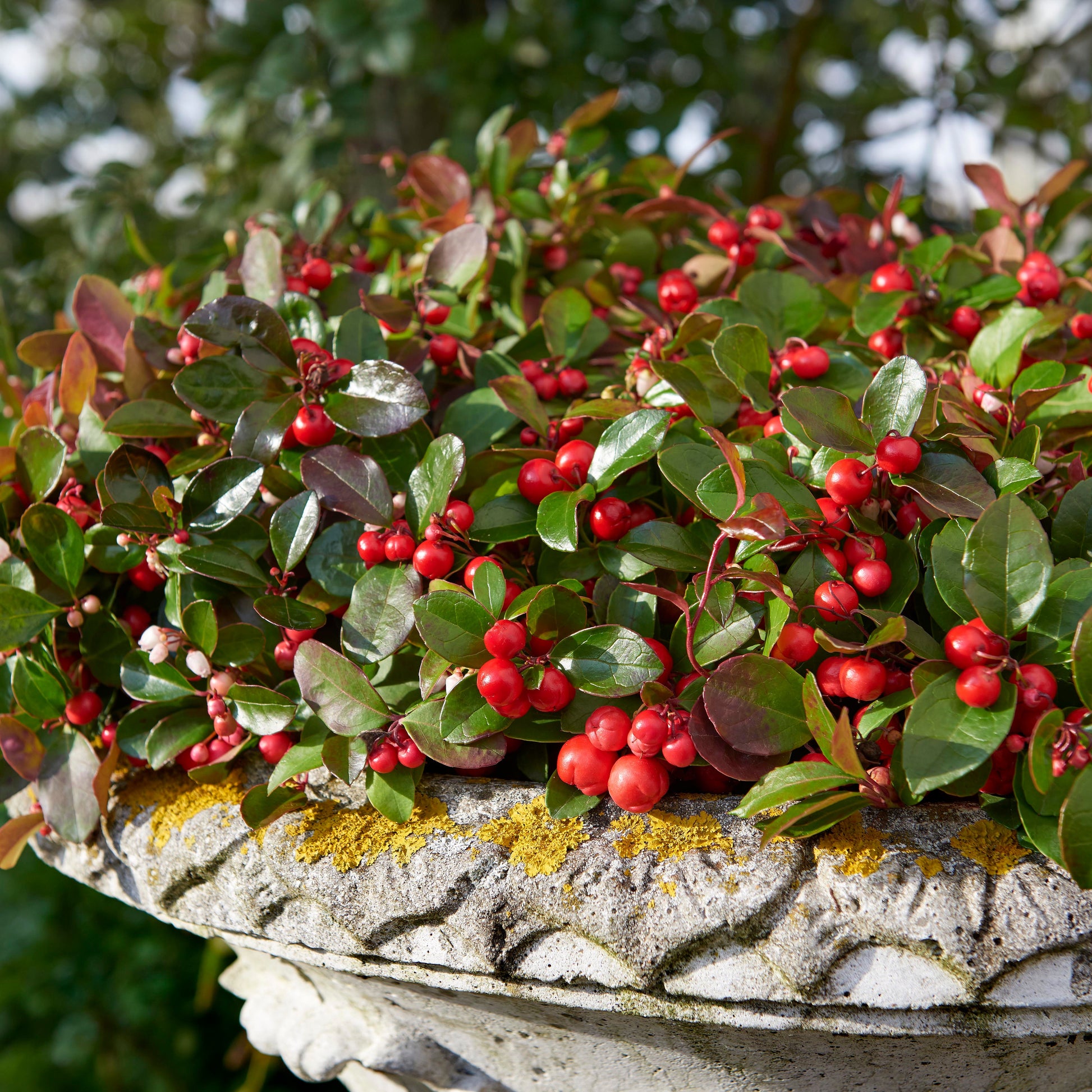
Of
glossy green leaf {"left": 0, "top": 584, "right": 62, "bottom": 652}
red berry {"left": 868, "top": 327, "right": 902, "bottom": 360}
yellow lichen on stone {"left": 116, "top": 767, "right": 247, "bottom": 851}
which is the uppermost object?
red berry {"left": 868, "top": 327, "right": 902, "bottom": 360}

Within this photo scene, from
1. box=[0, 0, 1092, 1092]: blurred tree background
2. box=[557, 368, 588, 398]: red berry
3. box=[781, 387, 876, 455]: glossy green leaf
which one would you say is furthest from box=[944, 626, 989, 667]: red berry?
box=[0, 0, 1092, 1092]: blurred tree background

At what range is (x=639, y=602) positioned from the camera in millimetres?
528

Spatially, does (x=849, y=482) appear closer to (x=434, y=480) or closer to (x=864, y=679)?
(x=864, y=679)

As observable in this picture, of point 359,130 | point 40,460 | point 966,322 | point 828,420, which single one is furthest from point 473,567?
point 359,130

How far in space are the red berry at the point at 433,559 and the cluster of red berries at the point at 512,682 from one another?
0.17 feet

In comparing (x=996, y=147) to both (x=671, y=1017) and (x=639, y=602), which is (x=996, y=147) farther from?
(x=671, y=1017)

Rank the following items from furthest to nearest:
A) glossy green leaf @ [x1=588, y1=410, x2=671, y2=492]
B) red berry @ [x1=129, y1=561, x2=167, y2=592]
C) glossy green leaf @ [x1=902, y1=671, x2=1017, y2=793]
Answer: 1. red berry @ [x1=129, y1=561, x2=167, y2=592]
2. glossy green leaf @ [x1=588, y1=410, x2=671, y2=492]
3. glossy green leaf @ [x1=902, y1=671, x2=1017, y2=793]

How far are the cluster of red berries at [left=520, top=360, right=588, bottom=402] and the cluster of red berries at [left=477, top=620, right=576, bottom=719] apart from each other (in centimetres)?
22

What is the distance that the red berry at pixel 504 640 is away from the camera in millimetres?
474

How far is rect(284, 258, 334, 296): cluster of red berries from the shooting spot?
28.4 inches

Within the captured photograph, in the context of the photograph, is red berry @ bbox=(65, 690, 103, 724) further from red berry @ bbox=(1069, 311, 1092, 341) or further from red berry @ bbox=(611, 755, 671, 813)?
red berry @ bbox=(1069, 311, 1092, 341)

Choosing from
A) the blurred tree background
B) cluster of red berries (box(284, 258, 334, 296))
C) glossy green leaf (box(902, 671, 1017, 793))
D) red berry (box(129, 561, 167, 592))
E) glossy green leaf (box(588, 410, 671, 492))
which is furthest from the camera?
the blurred tree background

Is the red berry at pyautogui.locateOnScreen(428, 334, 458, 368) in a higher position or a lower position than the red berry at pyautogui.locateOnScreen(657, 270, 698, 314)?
lower

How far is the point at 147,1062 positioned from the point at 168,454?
1.46 m
